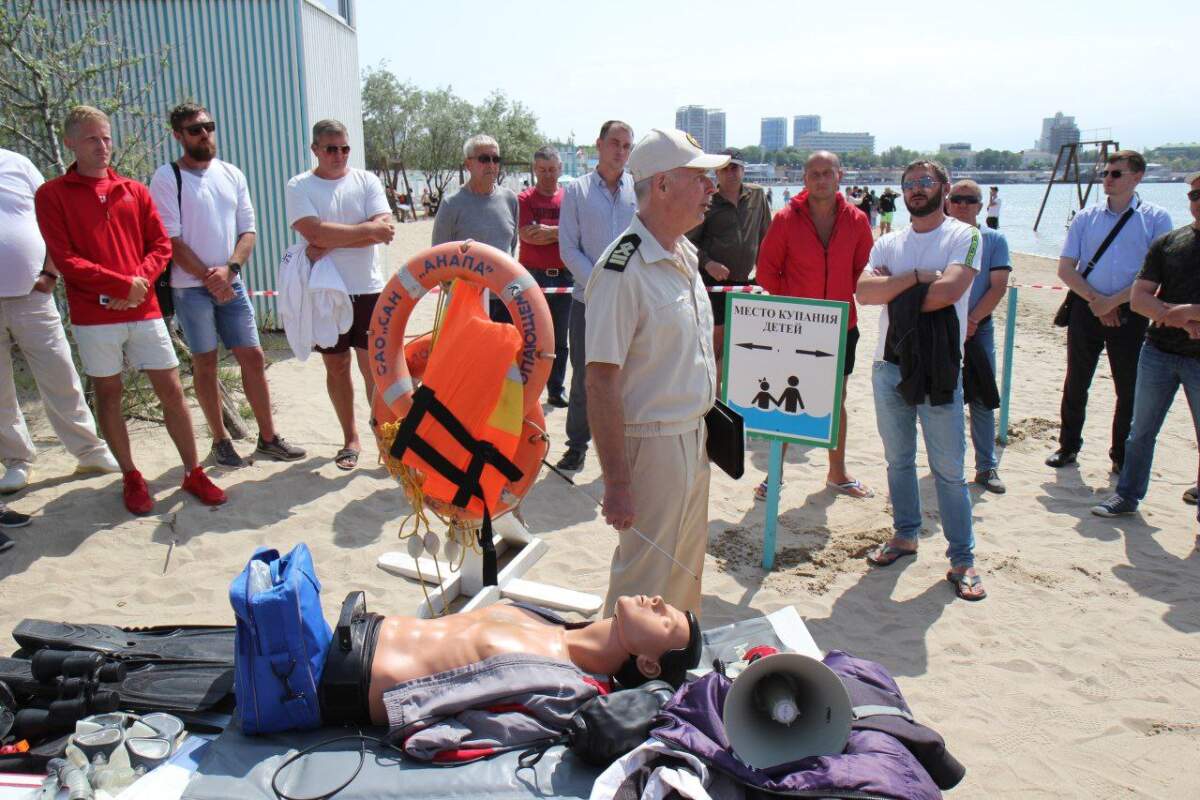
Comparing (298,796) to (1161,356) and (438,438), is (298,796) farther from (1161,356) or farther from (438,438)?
(1161,356)

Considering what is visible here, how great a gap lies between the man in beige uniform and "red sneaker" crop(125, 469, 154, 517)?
10.6ft

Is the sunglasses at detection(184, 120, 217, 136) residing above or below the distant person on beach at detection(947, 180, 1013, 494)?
above

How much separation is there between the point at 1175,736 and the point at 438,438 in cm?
294

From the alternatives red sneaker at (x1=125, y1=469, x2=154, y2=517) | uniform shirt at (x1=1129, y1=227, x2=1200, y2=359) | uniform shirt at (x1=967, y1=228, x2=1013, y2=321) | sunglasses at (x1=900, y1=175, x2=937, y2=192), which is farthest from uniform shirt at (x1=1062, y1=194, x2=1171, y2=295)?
red sneaker at (x1=125, y1=469, x2=154, y2=517)

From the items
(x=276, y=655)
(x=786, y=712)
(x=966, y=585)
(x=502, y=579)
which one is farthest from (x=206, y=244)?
(x=966, y=585)

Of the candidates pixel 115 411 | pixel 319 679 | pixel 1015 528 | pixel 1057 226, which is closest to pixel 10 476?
pixel 115 411

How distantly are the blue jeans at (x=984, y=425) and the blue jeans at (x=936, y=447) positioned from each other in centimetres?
136

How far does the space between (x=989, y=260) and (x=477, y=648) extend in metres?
4.29

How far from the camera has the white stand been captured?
3.91 metres

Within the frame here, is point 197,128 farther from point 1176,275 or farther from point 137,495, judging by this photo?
point 1176,275

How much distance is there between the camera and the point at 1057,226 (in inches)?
1487

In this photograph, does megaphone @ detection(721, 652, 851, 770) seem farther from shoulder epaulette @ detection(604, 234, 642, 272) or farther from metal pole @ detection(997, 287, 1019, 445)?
metal pole @ detection(997, 287, 1019, 445)

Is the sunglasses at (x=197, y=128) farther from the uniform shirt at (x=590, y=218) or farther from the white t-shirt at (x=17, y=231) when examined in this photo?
the uniform shirt at (x=590, y=218)

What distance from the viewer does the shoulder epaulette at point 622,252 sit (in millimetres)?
2814
